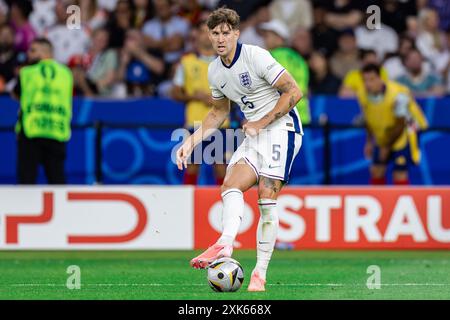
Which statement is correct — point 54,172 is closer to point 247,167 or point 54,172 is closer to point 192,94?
point 192,94

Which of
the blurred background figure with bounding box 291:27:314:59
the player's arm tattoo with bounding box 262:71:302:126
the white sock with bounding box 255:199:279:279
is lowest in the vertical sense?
the white sock with bounding box 255:199:279:279

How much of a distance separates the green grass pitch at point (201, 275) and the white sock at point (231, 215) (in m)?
0.44

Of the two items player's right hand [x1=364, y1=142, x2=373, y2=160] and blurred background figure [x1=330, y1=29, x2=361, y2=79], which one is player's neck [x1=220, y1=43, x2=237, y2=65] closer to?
player's right hand [x1=364, y1=142, x2=373, y2=160]

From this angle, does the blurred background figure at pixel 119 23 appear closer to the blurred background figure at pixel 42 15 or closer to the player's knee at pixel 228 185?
the blurred background figure at pixel 42 15

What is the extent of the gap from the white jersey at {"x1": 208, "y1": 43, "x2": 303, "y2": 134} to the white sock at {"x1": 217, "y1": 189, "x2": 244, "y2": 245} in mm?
659

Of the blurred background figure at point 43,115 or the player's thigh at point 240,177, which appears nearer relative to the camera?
the player's thigh at point 240,177

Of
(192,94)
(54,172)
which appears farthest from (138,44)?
(54,172)

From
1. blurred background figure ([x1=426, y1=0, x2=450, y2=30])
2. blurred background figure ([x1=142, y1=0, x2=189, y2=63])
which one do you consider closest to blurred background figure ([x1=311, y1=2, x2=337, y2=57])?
blurred background figure ([x1=426, y1=0, x2=450, y2=30])

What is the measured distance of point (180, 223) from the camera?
47.1 feet

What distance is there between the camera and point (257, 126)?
9.83 meters

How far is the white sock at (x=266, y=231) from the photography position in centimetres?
986

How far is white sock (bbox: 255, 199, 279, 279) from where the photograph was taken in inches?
388

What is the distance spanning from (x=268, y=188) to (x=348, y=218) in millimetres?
4625

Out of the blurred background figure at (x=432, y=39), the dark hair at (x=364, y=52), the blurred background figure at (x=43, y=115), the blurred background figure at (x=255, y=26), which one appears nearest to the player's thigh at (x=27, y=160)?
the blurred background figure at (x=43, y=115)
